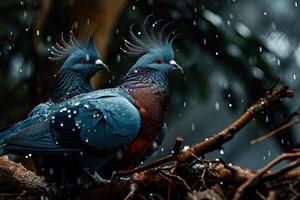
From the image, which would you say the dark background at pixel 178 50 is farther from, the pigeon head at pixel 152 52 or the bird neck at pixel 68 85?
the pigeon head at pixel 152 52

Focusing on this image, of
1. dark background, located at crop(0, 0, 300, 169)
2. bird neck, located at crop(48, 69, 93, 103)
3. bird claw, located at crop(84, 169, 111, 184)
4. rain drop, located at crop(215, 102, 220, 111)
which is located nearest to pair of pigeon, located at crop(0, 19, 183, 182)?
bird claw, located at crop(84, 169, 111, 184)

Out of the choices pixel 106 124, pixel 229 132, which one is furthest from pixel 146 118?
pixel 229 132

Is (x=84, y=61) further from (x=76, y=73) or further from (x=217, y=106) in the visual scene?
(x=217, y=106)

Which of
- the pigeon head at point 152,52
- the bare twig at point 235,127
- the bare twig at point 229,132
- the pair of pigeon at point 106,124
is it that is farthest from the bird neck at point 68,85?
the bare twig at point 235,127

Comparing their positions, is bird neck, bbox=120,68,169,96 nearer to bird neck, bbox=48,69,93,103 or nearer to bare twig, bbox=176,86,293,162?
bird neck, bbox=48,69,93,103

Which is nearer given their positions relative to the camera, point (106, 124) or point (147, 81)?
point (106, 124)

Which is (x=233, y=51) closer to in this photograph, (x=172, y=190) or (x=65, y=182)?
(x=65, y=182)
